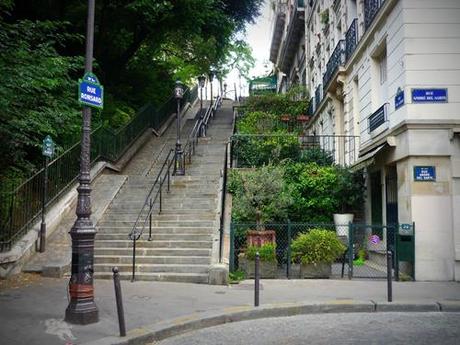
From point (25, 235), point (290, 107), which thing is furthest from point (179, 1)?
point (25, 235)

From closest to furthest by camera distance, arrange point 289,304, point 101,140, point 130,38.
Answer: point 289,304 → point 101,140 → point 130,38

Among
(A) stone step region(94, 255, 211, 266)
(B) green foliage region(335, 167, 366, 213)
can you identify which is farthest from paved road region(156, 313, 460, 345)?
(B) green foliage region(335, 167, 366, 213)

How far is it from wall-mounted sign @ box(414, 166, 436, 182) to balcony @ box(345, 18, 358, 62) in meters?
7.10

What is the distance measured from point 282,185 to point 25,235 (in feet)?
21.7

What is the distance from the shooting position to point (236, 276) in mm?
11398

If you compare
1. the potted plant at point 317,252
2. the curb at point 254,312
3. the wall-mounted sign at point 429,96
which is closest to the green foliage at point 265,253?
the potted plant at point 317,252

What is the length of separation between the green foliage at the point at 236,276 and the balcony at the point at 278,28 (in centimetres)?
3618

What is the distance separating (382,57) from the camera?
15211 millimetres

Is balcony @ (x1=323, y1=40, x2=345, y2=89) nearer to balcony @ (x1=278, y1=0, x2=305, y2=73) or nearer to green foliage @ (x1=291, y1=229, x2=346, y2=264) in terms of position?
green foliage @ (x1=291, y1=229, x2=346, y2=264)

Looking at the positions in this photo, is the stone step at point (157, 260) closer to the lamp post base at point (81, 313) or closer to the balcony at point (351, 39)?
the lamp post base at point (81, 313)

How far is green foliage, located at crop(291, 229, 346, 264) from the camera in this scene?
11664 millimetres

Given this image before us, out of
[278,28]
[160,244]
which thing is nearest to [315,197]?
[160,244]

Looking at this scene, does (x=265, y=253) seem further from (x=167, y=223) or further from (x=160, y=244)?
(x=167, y=223)

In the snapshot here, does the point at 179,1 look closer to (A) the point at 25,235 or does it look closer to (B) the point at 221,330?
(A) the point at 25,235
